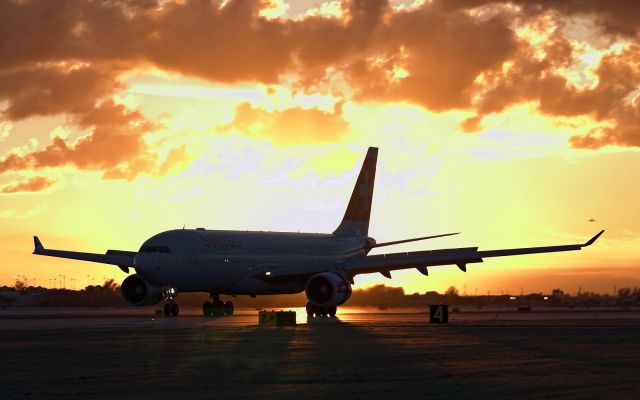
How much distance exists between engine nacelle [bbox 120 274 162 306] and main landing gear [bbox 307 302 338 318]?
9.49 meters

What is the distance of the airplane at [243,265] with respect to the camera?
64250 millimetres

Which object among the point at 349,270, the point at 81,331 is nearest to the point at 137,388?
the point at 81,331

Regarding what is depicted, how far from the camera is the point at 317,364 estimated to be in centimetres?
2722

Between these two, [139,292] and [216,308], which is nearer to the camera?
[139,292]

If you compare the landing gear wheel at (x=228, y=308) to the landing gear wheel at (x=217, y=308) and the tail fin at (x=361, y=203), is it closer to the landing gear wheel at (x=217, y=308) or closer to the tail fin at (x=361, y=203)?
the landing gear wheel at (x=217, y=308)

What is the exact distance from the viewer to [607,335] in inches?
1657

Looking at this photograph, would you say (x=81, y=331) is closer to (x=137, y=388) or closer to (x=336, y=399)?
(x=137, y=388)

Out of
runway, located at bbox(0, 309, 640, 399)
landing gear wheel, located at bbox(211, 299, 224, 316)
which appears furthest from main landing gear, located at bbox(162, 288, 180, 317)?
runway, located at bbox(0, 309, 640, 399)

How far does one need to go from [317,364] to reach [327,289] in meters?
37.4

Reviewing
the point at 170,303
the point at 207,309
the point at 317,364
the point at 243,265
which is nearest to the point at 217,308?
the point at 207,309

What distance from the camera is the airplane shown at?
64250 millimetres

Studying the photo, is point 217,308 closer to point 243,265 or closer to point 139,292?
point 243,265

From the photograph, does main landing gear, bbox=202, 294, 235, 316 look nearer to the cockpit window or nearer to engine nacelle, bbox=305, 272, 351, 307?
the cockpit window

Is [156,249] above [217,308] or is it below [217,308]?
above
